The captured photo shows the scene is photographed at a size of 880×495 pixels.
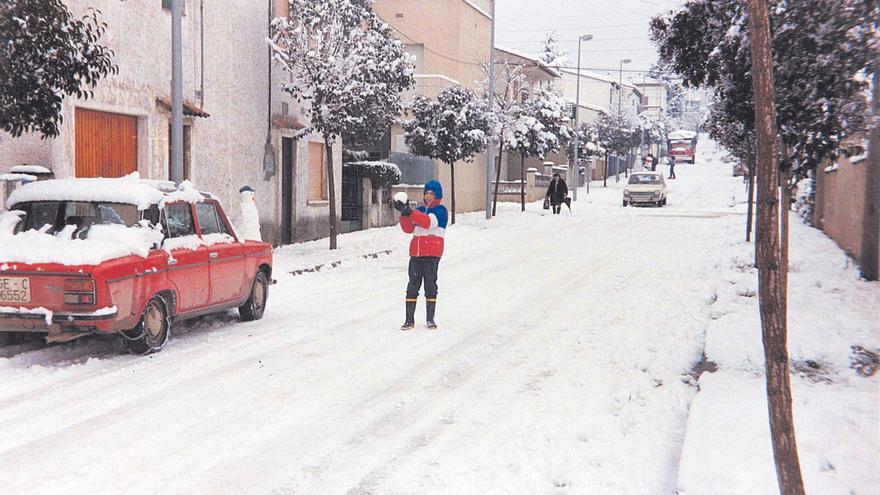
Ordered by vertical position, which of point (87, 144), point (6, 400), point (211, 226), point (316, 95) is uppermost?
point (316, 95)

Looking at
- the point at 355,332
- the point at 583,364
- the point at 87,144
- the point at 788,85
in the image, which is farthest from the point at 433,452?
the point at 87,144

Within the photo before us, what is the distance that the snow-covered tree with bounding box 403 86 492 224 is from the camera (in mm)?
28125

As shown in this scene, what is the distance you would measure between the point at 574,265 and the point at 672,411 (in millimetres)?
10061

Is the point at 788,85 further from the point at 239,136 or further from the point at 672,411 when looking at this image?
the point at 239,136

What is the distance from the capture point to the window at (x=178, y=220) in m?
9.25

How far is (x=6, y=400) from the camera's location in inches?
267

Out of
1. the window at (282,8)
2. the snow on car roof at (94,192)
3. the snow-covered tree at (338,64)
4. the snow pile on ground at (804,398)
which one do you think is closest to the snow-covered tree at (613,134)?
the window at (282,8)

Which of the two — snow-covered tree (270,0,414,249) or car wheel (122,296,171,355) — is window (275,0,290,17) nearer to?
snow-covered tree (270,0,414,249)

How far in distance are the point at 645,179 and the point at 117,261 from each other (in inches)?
1463

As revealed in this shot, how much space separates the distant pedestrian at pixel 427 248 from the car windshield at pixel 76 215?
3.12 meters

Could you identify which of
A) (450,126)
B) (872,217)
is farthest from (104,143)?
(450,126)

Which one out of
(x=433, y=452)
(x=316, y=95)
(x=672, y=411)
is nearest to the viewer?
(x=433, y=452)

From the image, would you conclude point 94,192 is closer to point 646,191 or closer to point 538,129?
point 538,129

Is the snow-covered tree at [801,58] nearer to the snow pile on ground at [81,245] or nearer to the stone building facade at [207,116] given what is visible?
the snow pile on ground at [81,245]
